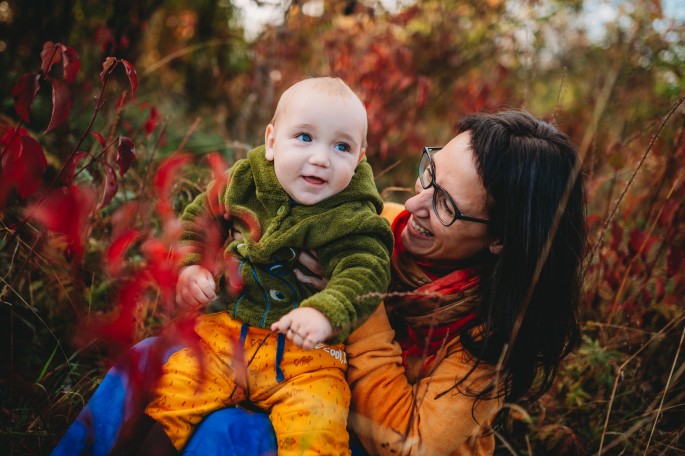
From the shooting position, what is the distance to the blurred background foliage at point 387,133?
6.91ft

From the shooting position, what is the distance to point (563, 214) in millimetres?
1706

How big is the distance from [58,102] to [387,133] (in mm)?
3583

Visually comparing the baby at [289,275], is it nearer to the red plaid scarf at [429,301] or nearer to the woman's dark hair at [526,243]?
the red plaid scarf at [429,301]

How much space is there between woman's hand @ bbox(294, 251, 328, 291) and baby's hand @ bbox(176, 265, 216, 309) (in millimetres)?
286

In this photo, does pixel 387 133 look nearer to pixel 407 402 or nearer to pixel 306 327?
pixel 407 402

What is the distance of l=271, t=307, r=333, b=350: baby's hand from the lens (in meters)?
1.28

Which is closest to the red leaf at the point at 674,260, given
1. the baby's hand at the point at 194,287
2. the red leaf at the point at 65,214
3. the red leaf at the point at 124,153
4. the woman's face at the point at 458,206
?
the woman's face at the point at 458,206

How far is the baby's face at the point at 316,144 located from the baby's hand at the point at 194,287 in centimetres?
37

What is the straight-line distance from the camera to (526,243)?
1.66m

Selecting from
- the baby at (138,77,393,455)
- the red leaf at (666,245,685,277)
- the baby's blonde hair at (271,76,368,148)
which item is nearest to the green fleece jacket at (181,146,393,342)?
the baby at (138,77,393,455)

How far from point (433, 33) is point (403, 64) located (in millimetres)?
817

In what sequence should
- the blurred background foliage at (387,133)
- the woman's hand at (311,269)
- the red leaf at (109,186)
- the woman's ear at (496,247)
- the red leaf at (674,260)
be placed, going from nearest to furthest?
the red leaf at (109,186), the woman's hand at (311,269), the woman's ear at (496,247), the blurred background foliage at (387,133), the red leaf at (674,260)

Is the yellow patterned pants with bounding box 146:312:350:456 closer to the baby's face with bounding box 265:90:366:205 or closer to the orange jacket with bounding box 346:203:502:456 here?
the orange jacket with bounding box 346:203:502:456

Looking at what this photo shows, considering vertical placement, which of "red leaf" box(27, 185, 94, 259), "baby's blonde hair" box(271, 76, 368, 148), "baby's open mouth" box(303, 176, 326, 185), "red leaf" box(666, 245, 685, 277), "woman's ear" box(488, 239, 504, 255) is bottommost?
"red leaf" box(666, 245, 685, 277)
